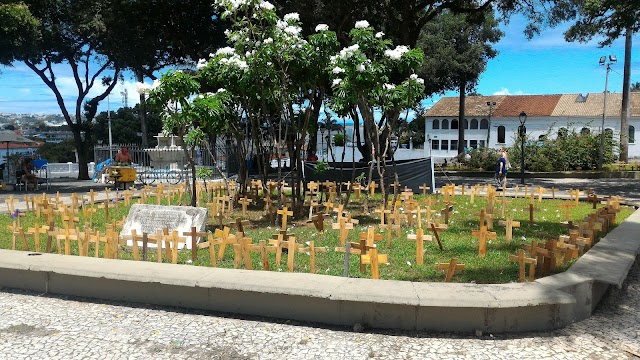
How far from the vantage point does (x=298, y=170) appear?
10805 millimetres

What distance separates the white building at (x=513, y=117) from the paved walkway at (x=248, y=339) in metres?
50.5

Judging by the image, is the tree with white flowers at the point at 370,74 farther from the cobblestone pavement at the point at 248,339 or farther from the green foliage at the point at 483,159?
the green foliage at the point at 483,159

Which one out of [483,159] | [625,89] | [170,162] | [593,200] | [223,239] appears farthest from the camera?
[483,159]

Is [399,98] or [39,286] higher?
[399,98]

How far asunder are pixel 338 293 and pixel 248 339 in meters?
0.86

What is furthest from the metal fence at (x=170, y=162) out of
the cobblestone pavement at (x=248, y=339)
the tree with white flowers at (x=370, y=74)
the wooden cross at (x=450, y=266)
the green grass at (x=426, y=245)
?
the wooden cross at (x=450, y=266)

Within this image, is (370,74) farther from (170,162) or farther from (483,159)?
(483,159)

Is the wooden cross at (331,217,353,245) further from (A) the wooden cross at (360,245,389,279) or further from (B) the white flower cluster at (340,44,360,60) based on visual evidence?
(B) the white flower cluster at (340,44,360,60)

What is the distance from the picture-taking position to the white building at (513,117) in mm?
54125

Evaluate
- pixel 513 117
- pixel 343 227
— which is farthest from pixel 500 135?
pixel 343 227

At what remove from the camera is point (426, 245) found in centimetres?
747

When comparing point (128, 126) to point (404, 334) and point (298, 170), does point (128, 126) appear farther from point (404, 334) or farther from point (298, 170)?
point (404, 334)

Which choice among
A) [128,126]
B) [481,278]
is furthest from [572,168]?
[128,126]

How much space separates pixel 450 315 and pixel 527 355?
66 cm
